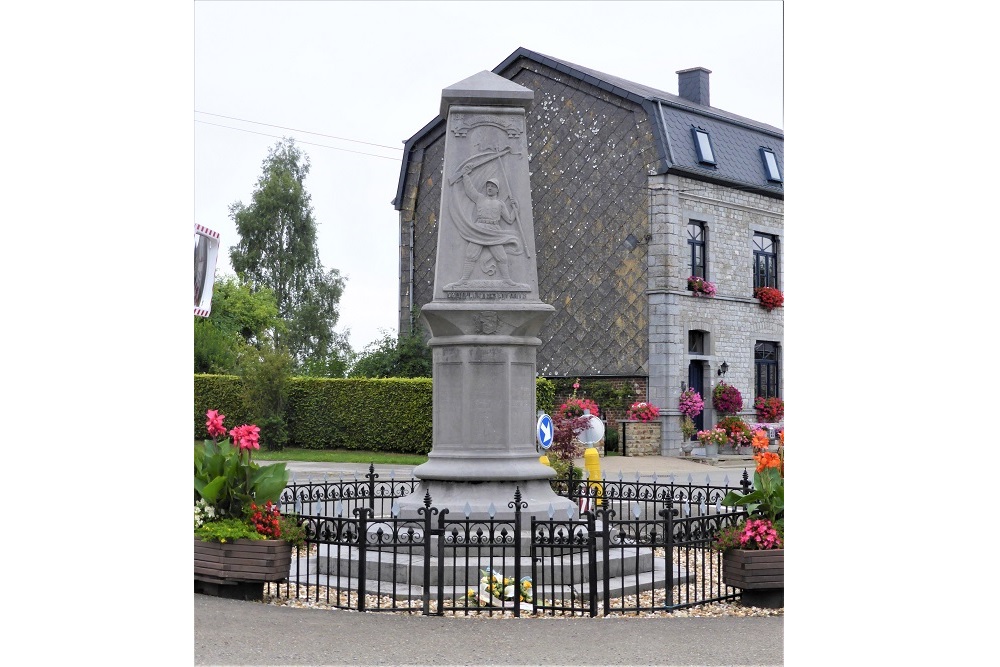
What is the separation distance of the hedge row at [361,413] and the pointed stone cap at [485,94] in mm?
15112

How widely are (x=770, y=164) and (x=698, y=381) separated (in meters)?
6.61

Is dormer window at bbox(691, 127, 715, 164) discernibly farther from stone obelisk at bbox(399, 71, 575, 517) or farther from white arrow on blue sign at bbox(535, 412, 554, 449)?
stone obelisk at bbox(399, 71, 575, 517)

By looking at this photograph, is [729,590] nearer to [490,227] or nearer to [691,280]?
[490,227]

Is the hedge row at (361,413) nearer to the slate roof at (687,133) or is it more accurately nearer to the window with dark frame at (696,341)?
the window with dark frame at (696,341)

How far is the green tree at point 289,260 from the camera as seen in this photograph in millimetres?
42250

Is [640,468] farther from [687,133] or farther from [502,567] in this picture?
[502,567]

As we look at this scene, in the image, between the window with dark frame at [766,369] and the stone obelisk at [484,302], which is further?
the window with dark frame at [766,369]

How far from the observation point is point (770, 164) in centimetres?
2927

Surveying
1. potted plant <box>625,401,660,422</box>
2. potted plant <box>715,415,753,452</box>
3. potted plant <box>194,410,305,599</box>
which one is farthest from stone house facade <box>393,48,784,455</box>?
potted plant <box>194,410,305,599</box>

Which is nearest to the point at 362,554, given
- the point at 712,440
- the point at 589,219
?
the point at 712,440

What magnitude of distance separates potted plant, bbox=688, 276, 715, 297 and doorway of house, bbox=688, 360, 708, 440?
5.76 ft

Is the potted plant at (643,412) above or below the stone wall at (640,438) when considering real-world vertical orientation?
above

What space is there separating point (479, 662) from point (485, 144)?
496cm

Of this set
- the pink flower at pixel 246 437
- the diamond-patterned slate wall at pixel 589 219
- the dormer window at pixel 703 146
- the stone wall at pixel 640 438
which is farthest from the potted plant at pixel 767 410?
the pink flower at pixel 246 437
